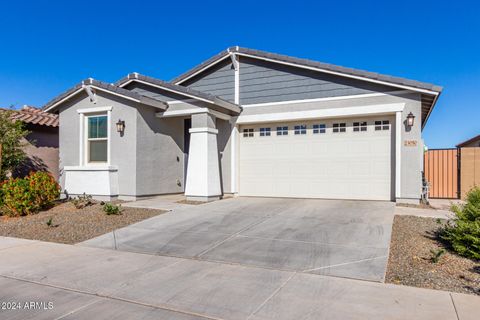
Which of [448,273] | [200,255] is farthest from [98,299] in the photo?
[448,273]

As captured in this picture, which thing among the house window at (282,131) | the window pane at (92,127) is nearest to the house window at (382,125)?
the house window at (282,131)

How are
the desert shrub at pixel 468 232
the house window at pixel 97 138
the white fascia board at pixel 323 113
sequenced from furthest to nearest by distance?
the house window at pixel 97 138
the white fascia board at pixel 323 113
the desert shrub at pixel 468 232

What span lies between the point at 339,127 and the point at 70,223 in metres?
8.36

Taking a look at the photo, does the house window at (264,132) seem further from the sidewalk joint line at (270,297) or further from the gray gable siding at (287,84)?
the sidewalk joint line at (270,297)

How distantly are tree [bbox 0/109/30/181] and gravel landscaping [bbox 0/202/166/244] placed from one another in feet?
7.57

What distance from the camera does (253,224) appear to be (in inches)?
308

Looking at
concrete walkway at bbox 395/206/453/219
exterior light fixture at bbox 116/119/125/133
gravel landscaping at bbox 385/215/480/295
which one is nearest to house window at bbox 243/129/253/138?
exterior light fixture at bbox 116/119/125/133

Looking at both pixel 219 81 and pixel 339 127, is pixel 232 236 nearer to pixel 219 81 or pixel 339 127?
pixel 339 127

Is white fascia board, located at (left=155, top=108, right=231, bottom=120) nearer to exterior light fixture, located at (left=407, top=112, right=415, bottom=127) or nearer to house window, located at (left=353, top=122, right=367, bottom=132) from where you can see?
house window, located at (left=353, top=122, right=367, bottom=132)

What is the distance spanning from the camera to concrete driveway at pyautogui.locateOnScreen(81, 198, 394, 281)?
17.6 ft

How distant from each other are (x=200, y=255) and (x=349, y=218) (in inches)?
157

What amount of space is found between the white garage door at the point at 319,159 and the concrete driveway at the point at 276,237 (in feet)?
4.41

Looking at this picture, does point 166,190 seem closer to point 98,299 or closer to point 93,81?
point 93,81

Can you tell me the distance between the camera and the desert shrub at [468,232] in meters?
5.33
